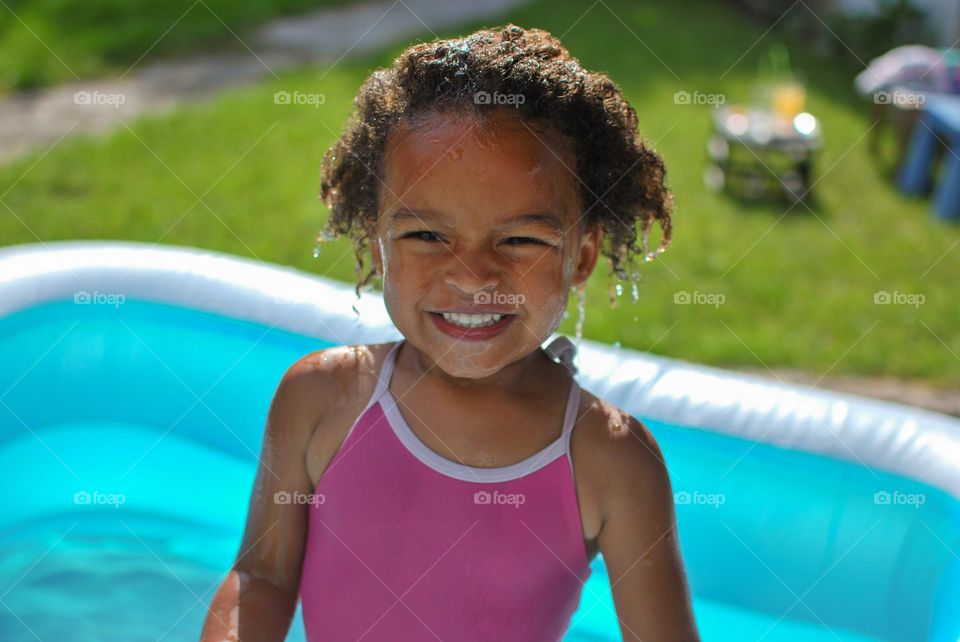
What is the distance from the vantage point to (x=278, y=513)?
2.23 m

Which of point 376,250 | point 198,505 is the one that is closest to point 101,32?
point 198,505

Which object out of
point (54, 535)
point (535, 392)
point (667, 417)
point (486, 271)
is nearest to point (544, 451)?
point (535, 392)

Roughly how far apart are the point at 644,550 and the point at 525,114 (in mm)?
806

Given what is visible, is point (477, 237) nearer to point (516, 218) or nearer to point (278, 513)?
point (516, 218)

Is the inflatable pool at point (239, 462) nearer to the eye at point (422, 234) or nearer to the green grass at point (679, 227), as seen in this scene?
the green grass at point (679, 227)

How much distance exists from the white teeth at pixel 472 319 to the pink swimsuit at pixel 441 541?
29cm

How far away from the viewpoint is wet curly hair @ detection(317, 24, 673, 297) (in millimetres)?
2016

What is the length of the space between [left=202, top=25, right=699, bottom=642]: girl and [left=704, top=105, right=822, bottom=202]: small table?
171 inches

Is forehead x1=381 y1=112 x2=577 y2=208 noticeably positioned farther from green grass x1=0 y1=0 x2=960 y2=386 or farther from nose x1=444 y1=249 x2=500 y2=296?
green grass x1=0 y1=0 x2=960 y2=386

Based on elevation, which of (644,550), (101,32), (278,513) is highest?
(101,32)

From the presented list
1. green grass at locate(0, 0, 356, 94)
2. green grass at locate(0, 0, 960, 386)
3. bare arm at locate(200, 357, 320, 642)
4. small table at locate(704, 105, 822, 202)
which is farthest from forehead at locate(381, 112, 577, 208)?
green grass at locate(0, 0, 356, 94)

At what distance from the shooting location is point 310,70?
776cm

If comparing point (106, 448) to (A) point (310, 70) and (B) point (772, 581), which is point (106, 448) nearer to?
(B) point (772, 581)

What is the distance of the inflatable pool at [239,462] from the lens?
122 inches
